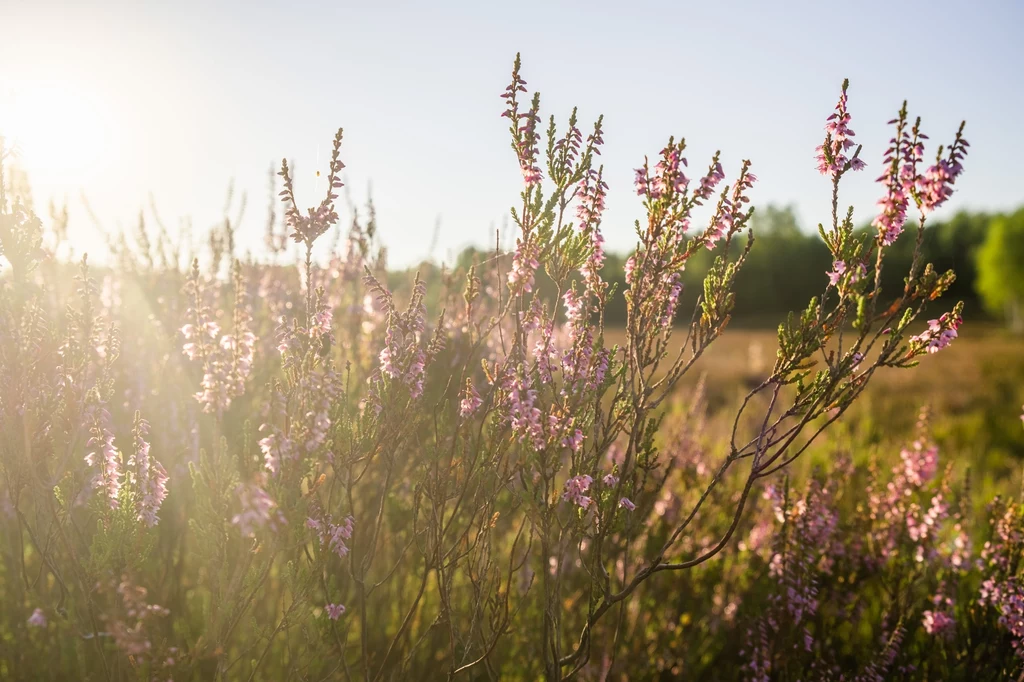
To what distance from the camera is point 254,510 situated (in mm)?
2324

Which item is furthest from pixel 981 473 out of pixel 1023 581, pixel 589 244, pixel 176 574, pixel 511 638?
pixel 176 574

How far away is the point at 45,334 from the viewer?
2998mm

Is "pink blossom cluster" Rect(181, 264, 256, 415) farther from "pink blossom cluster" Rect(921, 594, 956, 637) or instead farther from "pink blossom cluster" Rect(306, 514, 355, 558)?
"pink blossom cluster" Rect(921, 594, 956, 637)

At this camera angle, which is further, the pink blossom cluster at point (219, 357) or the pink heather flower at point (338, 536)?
the pink blossom cluster at point (219, 357)

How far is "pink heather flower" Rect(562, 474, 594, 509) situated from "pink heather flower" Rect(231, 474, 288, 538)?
3.32 feet

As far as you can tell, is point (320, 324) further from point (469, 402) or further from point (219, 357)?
point (469, 402)

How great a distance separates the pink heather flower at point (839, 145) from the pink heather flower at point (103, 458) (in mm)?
3104

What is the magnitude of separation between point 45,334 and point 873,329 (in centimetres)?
354

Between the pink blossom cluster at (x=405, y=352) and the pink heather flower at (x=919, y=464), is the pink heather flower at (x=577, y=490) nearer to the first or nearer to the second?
the pink blossom cluster at (x=405, y=352)

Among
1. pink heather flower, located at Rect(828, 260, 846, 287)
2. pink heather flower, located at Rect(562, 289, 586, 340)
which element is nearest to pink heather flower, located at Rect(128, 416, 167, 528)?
pink heather flower, located at Rect(562, 289, 586, 340)

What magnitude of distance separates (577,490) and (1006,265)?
278ft

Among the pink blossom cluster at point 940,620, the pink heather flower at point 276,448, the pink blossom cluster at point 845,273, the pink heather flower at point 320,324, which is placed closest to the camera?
the pink heather flower at point 276,448

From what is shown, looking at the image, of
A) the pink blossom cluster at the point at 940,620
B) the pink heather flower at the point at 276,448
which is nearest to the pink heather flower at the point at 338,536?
the pink heather flower at the point at 276,448

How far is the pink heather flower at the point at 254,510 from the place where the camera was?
7.48 ft
